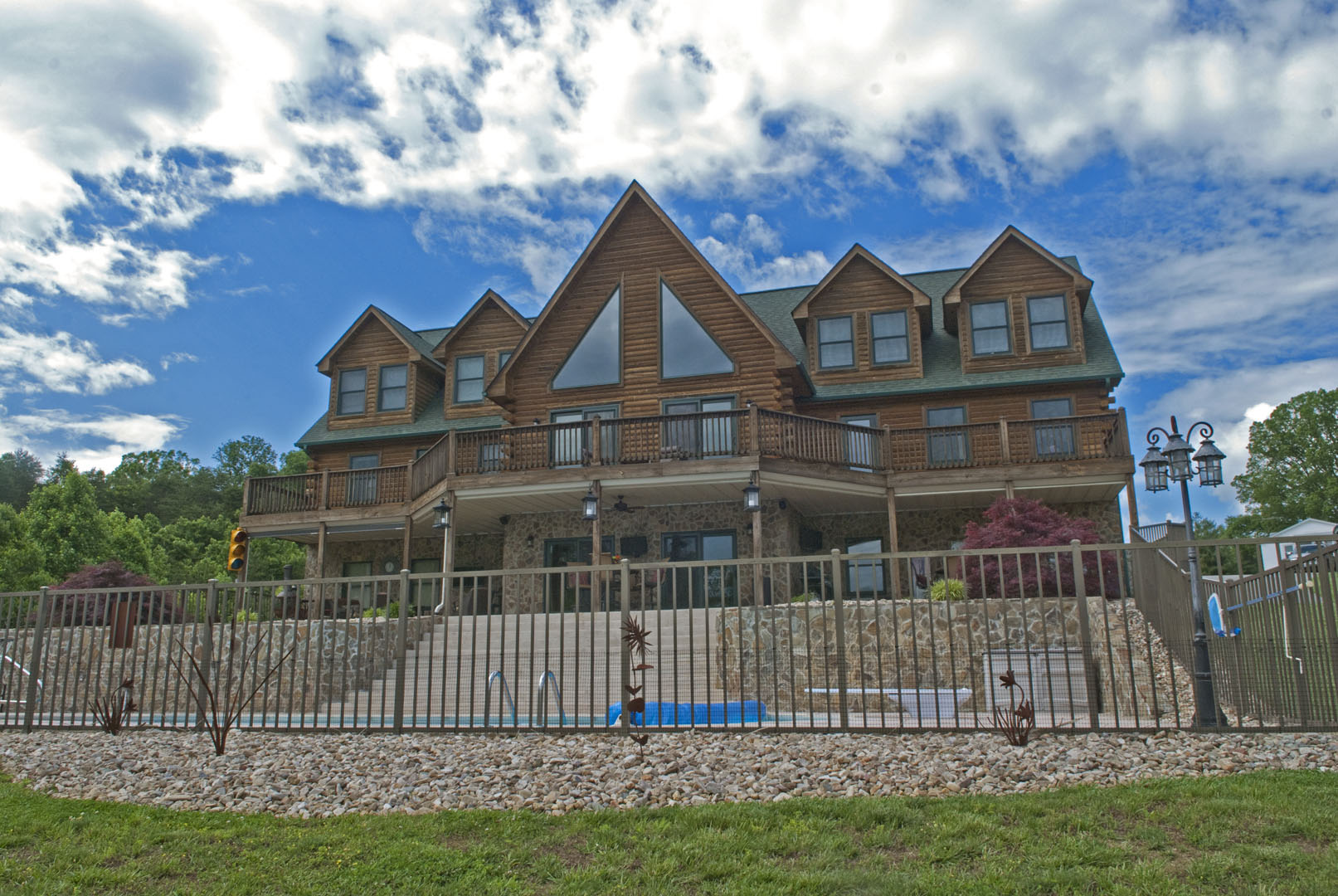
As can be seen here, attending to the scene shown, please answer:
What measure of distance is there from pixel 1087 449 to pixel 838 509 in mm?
5830

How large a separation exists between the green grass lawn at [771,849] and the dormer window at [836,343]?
18057 mm

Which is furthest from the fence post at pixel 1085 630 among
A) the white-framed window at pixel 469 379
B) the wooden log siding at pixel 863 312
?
the white-framed window at pixel 469 379

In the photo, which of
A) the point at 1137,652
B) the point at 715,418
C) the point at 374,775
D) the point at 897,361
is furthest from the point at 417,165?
the point at 1137,652

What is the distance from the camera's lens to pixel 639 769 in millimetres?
7234

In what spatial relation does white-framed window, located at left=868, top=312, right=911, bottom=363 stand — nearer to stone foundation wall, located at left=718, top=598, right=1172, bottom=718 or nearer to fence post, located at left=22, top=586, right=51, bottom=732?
stone foundation wall, located at left=718, top=598, right=1172, bottom=718

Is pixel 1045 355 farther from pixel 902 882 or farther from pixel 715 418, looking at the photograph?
pixel 902 882

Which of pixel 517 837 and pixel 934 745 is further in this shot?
pixel 934 745

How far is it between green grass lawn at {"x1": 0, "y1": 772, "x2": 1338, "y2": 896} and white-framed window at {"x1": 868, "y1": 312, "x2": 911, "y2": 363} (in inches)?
703

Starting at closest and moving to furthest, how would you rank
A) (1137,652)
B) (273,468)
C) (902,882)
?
(902,882) < (1137,652) < (273,468)

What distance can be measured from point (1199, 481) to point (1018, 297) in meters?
13.3

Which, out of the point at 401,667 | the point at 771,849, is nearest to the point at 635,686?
the point at 401,667

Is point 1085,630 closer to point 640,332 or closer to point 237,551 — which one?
point 640,332

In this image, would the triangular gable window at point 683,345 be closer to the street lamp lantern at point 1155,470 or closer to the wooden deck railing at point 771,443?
the wooden deck railing at point 771,443

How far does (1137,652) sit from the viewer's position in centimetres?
1354
